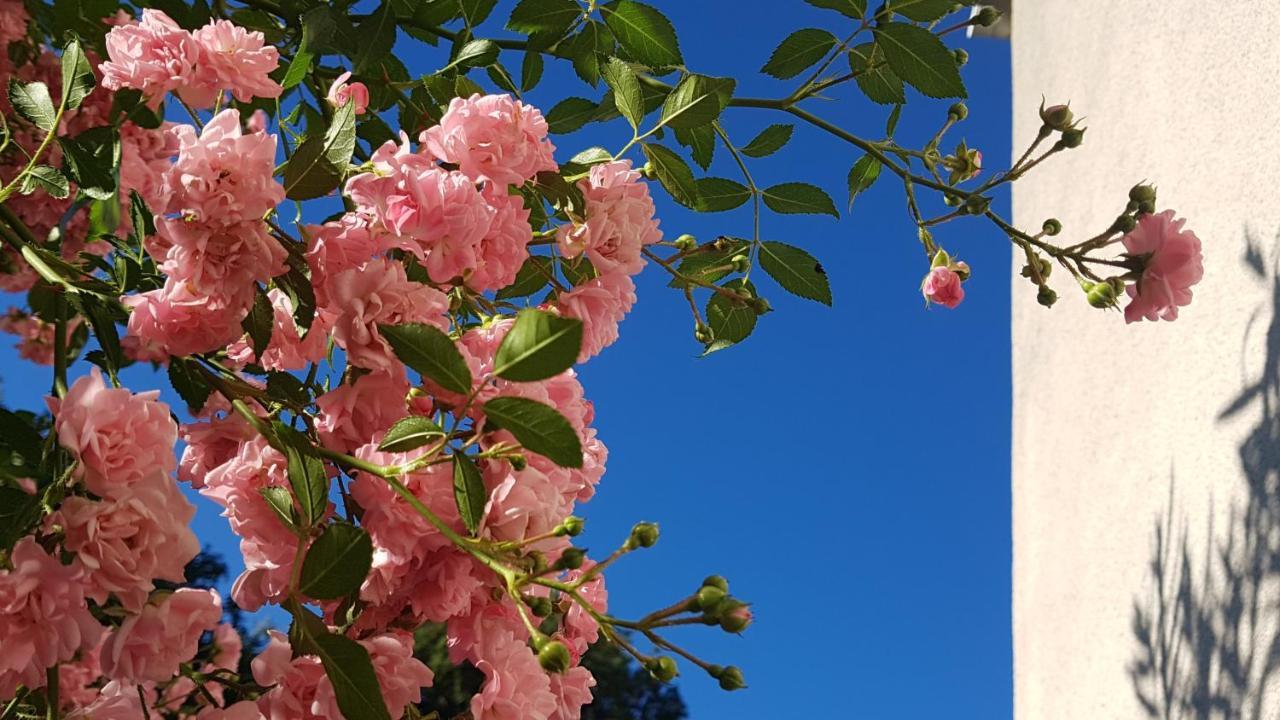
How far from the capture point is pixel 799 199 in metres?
1.62

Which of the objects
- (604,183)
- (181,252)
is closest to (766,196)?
(604,183)

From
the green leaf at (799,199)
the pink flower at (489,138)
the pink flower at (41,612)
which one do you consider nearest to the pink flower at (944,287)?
the green leaf at (799,199)

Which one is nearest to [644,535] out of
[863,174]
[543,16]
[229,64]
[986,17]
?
[229,64]

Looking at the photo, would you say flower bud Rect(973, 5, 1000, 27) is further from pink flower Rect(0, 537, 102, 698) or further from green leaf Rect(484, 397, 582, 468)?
pink flower Rect(0, 537, 102, 698)

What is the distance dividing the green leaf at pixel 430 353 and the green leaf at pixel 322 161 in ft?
0.71

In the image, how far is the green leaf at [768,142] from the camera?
164cm

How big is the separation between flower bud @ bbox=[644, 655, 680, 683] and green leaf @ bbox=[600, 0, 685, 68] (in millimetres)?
795

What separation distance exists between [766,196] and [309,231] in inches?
33.6

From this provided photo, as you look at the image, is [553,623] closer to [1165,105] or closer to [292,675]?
[292,675]

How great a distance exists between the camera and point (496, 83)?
1400 mm

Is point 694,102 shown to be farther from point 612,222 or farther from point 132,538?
point 132,538

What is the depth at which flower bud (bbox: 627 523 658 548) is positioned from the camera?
723mm

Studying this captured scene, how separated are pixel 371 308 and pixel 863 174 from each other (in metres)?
1.14

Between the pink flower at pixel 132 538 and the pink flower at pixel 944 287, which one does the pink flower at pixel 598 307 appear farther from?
the pink flower at pixel 944 287
